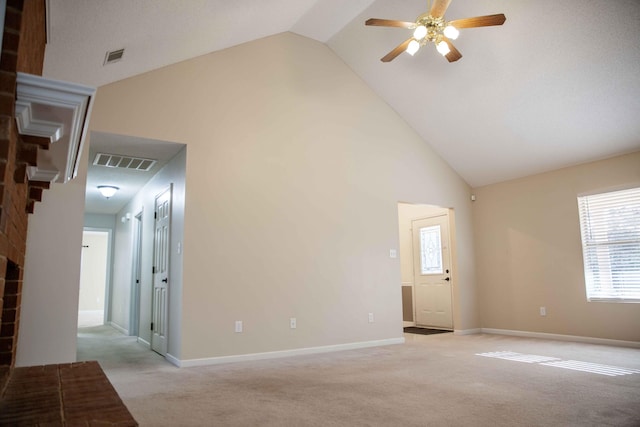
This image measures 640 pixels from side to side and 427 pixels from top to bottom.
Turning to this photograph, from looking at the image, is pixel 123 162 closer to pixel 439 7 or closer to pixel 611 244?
pixel 439 7

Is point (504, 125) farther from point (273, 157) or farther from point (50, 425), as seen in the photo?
point (50, 425)

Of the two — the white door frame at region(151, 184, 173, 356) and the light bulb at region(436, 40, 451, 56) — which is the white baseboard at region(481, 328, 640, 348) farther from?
the white door frame at region(151, 184, 173, 356)

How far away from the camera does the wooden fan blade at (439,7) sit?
11.5 feet

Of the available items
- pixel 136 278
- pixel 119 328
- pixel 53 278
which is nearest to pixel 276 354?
pixel 53 278

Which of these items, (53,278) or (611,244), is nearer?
(53,278)

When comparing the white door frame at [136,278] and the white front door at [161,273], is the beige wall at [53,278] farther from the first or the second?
the white door frame at [136,278]

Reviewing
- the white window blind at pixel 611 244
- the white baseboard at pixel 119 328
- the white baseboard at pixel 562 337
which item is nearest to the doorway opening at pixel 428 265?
the white baseboard at pixel 562 337

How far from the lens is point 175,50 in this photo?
4086 millimetres

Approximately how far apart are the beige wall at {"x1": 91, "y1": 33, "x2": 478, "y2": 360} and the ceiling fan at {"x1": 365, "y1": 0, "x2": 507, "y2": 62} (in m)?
1.74

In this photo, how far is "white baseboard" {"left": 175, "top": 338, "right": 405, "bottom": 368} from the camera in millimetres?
4309

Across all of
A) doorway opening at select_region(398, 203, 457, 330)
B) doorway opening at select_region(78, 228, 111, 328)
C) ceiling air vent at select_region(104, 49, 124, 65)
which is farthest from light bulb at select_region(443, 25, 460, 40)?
doorway opening at select_region(78, 228, 111, 328)

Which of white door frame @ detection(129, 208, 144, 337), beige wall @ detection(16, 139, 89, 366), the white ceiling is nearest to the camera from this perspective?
the white ceiling

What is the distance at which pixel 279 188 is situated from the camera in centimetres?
511

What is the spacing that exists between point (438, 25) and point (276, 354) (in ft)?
12.2
